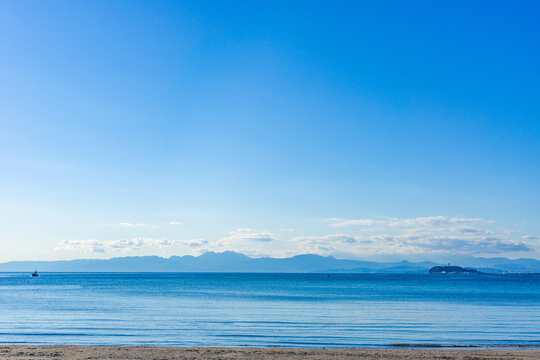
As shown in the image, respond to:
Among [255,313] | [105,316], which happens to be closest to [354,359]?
[255,313]

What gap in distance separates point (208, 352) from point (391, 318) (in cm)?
2304

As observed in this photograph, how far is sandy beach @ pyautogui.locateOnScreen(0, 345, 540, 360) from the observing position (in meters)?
22.0

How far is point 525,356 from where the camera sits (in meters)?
22.9

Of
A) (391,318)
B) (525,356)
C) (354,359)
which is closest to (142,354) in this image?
(354,359)

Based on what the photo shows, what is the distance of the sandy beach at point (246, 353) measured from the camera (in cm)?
2202

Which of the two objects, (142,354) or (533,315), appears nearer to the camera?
(142,354)

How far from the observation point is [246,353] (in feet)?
76.1

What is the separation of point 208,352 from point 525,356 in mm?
14857

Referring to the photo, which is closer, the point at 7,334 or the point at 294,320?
the point at 7,334

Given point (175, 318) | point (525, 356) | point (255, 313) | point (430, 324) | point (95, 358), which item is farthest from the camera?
point (255, 313)

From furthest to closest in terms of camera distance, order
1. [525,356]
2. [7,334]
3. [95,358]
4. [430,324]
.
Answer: [430,324], [7,334], [525,356], [95,358]

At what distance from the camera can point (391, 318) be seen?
41781 mm

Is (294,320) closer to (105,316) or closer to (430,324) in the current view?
(430,324)

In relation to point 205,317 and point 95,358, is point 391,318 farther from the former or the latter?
point 95,358
